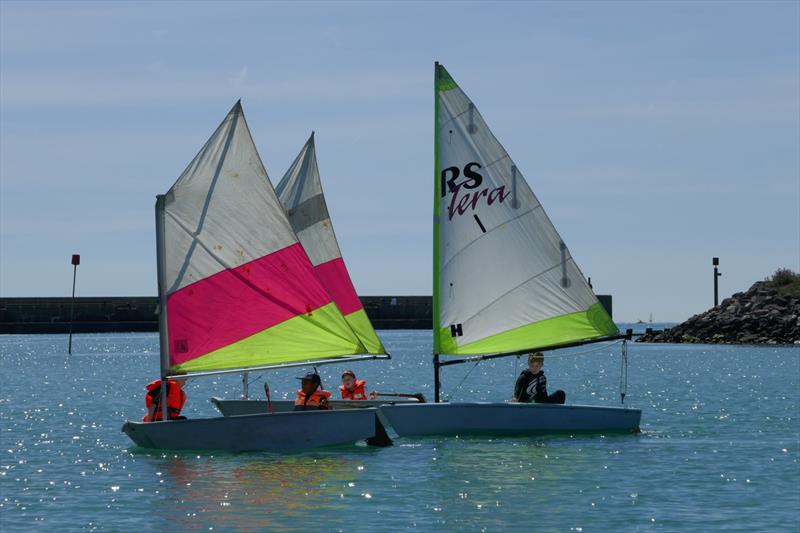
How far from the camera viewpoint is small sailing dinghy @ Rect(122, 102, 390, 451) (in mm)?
27359

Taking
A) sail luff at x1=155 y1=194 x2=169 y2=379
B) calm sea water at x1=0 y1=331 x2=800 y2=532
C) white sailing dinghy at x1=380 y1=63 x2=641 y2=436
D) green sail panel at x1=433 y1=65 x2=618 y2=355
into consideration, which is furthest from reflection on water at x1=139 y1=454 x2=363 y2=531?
green sail panel at x1=433 y1=65 x2=618 y2=355

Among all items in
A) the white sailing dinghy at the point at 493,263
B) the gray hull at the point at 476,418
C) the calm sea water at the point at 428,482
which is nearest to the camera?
the calm sea water at the point at 428,482

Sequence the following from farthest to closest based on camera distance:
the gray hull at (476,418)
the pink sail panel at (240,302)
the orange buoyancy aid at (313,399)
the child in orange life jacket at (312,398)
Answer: the gray hull at (476,418)
the orange buoyancy aid at (313,399)
the child in orange life jacket at (312,398)
the pink sail panel at (240,302)

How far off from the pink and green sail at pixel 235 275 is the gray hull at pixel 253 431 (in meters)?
1.19

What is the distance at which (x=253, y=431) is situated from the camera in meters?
27.0

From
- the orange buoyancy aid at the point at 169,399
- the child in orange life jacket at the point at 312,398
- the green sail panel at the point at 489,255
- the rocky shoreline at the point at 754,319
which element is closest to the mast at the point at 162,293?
the orange buoyancy aid at the point at 169,399

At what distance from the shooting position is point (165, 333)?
27562 mm

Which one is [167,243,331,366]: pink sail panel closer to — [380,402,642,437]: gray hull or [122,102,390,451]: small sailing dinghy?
[122,102,390,451]: small sailing dinghy

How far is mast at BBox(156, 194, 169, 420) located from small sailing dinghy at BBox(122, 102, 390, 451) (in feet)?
0.06

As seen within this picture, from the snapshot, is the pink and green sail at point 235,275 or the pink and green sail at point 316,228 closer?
the pink and green sail at point 235,275

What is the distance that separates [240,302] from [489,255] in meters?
6.12

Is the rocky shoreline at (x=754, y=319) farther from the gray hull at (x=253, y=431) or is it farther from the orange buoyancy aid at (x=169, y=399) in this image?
the gray hull at (x=253, y=431)

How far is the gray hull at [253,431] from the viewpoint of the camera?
27.0 meters

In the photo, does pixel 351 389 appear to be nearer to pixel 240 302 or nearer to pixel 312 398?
pixel 312 398
